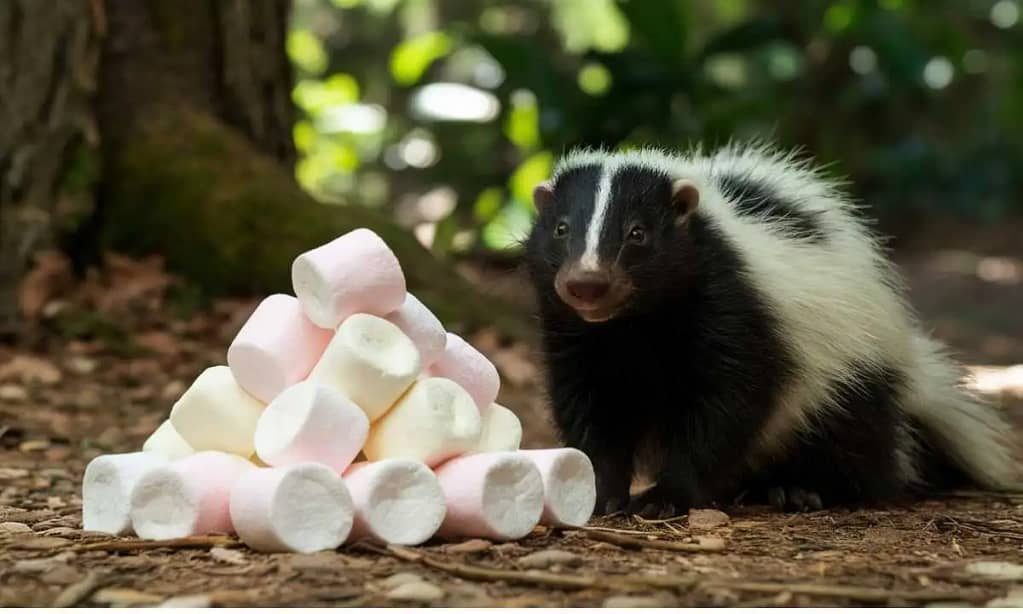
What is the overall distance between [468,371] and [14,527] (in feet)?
4.67

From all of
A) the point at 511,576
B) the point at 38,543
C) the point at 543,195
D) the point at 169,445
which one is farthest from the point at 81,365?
the point at 511,576

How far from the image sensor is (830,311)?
184 inches

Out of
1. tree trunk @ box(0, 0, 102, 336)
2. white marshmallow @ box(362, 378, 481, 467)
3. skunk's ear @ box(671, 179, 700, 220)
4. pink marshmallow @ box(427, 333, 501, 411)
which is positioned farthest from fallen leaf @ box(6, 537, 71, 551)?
tree trunk @ box(0, 0, 102, 336)

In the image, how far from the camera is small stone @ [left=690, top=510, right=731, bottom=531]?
4.07m

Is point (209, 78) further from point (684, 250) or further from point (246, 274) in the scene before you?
point (684, 250)

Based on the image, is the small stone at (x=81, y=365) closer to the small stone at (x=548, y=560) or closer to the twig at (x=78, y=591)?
the twig at (x=78, y=591)

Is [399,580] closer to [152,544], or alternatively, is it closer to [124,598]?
[124,598]

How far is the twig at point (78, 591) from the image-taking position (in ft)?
9.54

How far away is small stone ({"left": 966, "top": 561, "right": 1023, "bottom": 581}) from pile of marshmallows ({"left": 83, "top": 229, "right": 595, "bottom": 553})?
3.65 feet

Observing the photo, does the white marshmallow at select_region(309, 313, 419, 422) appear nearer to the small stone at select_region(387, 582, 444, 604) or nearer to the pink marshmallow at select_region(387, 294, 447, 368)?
the pink marshmallow at select_region(387, 294, 447, 368)

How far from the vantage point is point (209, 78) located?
298 inches

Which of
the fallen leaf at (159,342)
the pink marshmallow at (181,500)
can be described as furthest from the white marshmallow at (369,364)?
the fallen leaf at (159,342)

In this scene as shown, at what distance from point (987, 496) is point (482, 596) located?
2924 millimetres

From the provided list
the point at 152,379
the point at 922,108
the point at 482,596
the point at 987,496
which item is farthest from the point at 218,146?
the point at 922,108
